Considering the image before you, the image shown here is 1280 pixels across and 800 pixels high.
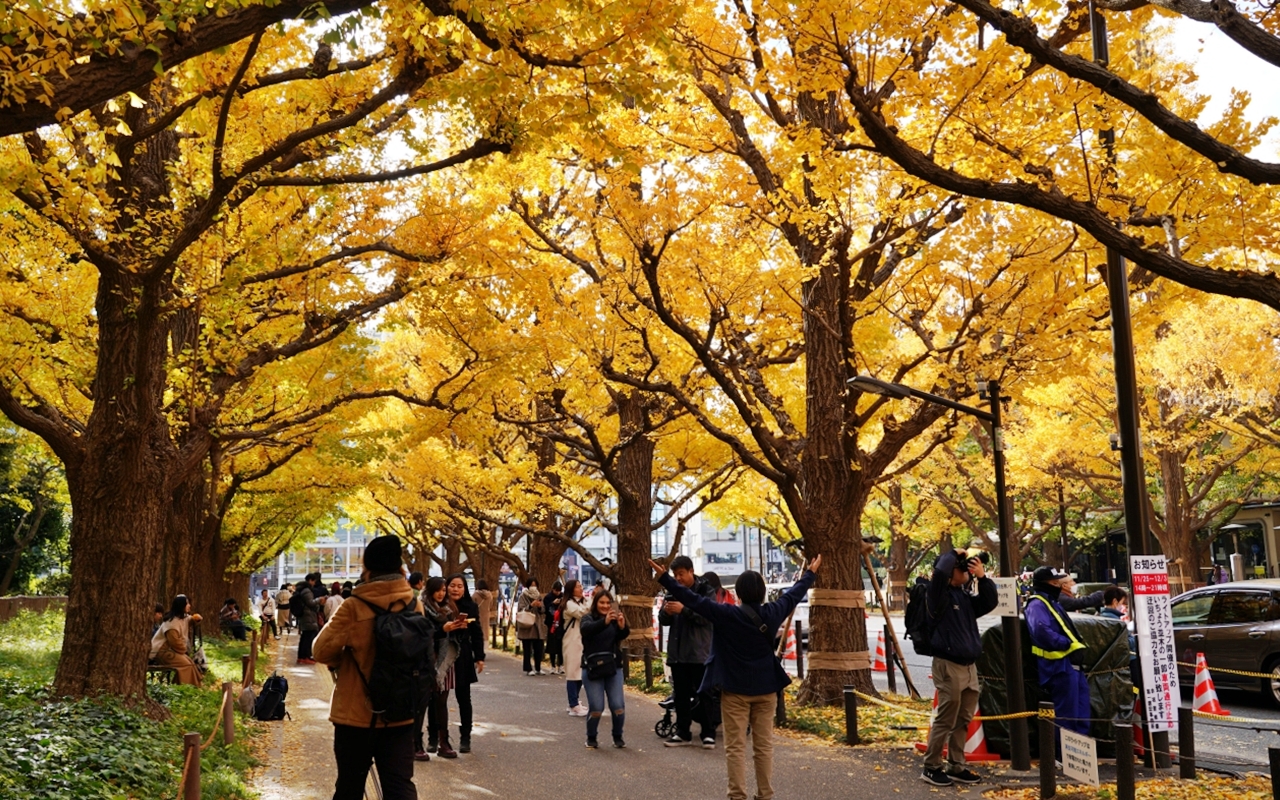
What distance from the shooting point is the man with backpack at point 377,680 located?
5.61 m

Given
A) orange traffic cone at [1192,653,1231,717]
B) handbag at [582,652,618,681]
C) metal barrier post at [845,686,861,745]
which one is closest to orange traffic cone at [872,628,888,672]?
orange traffic cone at [1192,653,1231,717]

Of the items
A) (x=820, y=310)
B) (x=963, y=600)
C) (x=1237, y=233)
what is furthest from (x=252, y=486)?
(x=1237, y=233)

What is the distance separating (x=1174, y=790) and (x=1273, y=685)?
6412 mm

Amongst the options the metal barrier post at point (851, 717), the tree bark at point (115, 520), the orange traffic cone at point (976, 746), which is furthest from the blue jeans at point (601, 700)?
the tree bark at point (115, 520)

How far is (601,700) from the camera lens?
1013 centimetres

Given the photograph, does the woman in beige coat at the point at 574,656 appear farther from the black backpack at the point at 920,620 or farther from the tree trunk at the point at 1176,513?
the tree trunk at the point at 1176,513

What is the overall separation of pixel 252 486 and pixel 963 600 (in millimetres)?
17341

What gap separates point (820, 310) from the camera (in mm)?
12594

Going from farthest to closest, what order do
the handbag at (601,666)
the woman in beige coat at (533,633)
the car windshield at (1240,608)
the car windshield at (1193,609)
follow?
1. the woman in beige coat at (533,633)
2. the car windshield at (1193,609)
3. the car windshield at (1240,608)
4. the handbag at (601,666)

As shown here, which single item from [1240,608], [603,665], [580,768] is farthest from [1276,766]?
[1240,608]

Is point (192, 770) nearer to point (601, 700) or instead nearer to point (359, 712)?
point (359, 712)

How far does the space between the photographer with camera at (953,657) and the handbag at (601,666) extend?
3.14 metres

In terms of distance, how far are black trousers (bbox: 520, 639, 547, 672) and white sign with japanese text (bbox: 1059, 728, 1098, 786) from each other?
12927mm

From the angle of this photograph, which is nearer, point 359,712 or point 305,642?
point 359,712
